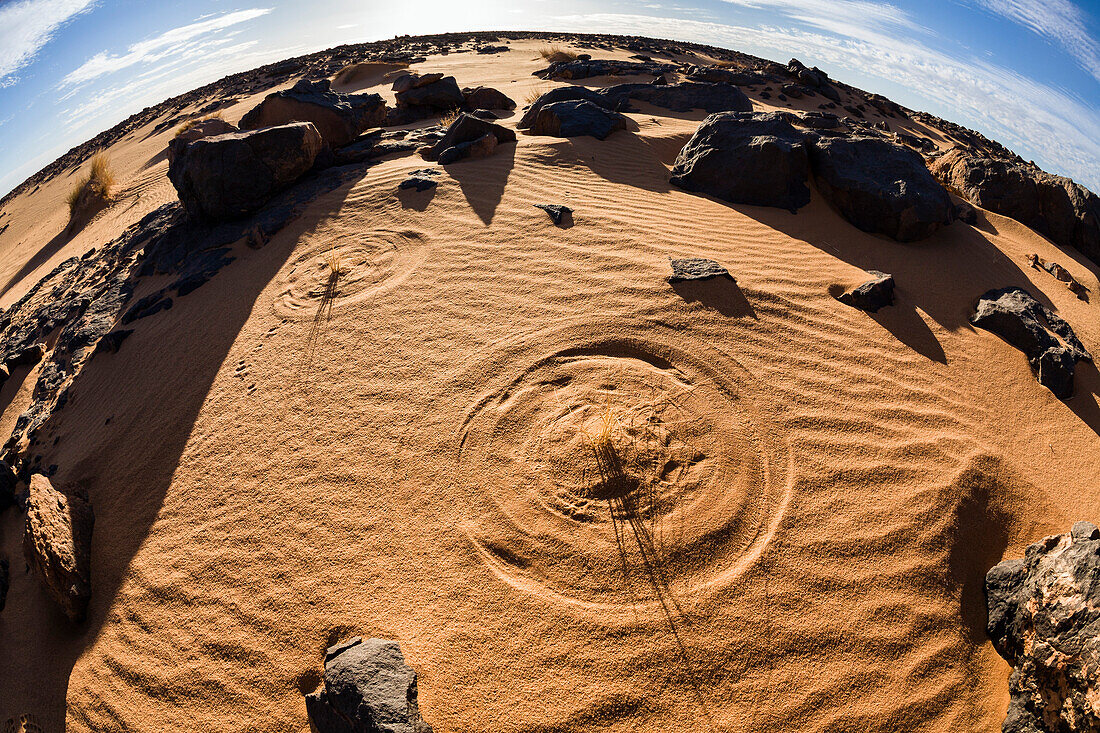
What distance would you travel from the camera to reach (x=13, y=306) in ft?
22.1

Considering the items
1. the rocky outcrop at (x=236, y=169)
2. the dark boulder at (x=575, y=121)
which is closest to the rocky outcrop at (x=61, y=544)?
the rocky outcrop at (x=236, y=169)

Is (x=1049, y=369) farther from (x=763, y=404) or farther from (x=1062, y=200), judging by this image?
(x=1062, y=200)

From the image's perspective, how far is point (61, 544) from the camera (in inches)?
116

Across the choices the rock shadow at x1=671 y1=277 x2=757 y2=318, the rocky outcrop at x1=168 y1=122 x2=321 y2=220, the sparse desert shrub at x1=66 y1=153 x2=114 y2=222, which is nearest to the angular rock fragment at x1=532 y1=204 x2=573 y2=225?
the rock shadow at x1=671 y1=277 x2=757 y2=318

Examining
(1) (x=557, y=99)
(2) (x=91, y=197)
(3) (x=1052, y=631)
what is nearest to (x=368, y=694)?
(3) (x=1052, y=631)

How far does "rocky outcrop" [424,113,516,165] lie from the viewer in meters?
6.46

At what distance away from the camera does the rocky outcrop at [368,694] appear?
198cm

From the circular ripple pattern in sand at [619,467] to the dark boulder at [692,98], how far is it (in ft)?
24.2

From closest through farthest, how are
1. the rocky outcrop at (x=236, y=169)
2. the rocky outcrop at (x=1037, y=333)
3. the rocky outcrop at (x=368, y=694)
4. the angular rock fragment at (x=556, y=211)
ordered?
the rocky outcrop at (x=368, y=694) → the rocky outcrop at (x=1037, y=333) → the angular rock fragment at (x=556, y=211) → the rocky outcrop at (x=236, y=169)

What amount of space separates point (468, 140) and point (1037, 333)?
658 cm

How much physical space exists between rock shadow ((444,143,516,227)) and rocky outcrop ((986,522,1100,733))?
4879 millimetres

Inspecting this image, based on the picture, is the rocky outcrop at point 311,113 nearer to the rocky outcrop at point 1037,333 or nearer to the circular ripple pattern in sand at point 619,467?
the circular ripple pattern in sand at point 619,467

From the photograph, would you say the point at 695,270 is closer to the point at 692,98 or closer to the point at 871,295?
the point at 871,295

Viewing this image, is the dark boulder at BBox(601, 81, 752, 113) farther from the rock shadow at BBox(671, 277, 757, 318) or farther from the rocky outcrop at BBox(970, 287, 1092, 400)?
the rocky outcrop at BBox(970, 287, 1092, 400)
